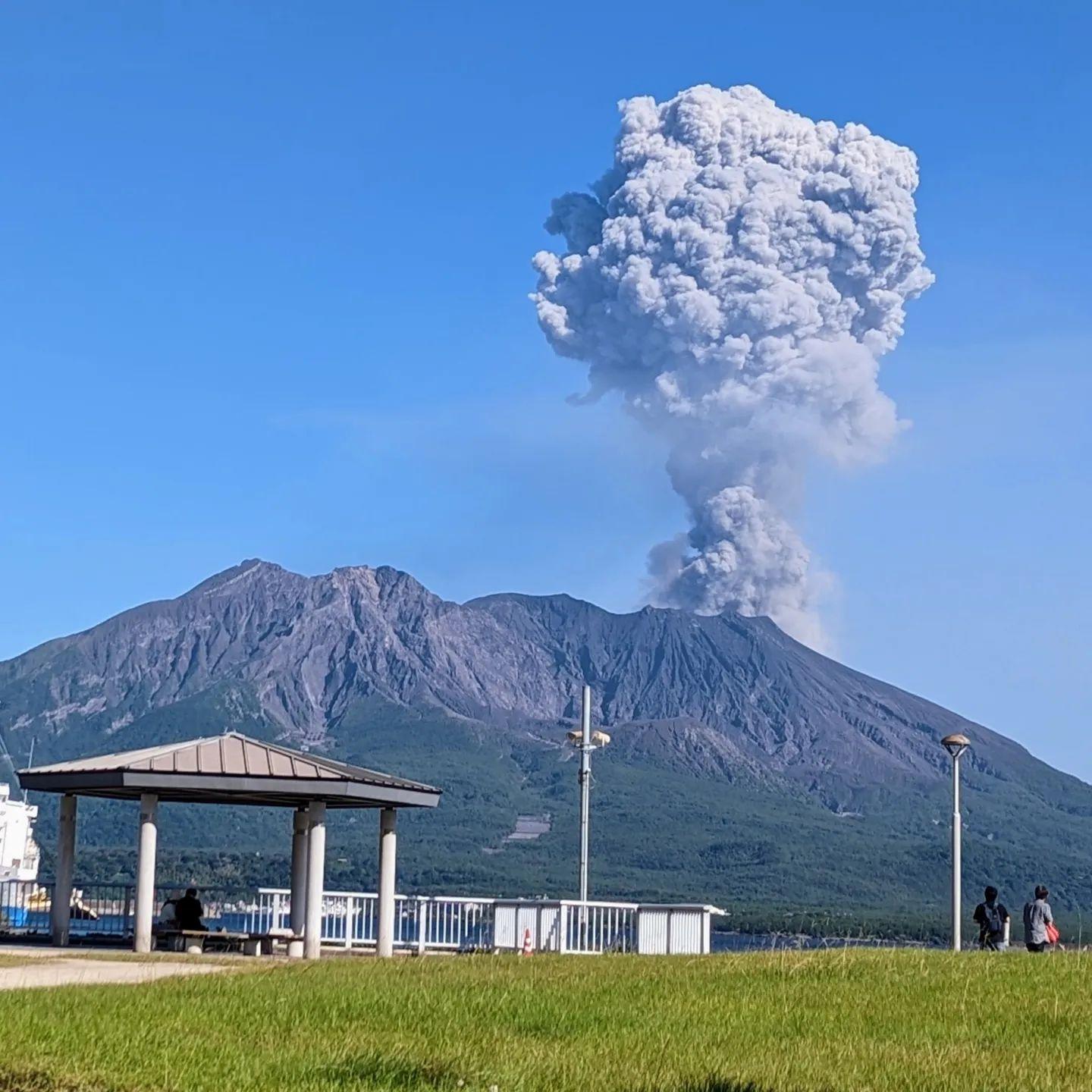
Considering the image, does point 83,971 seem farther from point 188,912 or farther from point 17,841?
Result: point 17,841

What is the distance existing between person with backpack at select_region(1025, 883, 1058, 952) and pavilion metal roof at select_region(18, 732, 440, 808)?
914 centimetres

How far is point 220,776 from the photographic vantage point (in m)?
26.1

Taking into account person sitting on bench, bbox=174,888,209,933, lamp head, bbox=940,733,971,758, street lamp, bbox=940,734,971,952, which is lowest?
person sitting on bench, bbox=174,888,209,933

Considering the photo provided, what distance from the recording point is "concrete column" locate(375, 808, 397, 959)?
1128 inches

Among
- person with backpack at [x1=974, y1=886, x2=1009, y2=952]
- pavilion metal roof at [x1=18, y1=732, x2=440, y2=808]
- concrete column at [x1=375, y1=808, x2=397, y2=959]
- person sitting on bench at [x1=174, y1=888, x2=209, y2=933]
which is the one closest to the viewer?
pavilion metal roof at [x1=18, y1=732, x2=440, y2=808]

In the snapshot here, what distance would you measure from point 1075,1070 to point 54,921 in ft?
61.1

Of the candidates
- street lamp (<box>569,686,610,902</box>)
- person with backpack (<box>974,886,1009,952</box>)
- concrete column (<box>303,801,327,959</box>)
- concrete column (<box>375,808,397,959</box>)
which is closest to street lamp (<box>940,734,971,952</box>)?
person with backpack (<box>974,886,1009,952</box>)

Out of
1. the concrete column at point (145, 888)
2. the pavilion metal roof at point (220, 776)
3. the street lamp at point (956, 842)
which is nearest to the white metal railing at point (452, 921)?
the pavilion metal roof at point (220, 776)

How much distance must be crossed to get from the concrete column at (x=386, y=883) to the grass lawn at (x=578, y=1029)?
7594mm

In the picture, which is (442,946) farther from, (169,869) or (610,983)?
(169,869)

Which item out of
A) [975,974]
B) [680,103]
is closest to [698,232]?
[680,103]

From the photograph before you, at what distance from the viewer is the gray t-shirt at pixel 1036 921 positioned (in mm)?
26719

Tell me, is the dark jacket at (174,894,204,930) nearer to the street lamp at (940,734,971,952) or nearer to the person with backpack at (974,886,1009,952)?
the street lamp at (940,734,971,952)

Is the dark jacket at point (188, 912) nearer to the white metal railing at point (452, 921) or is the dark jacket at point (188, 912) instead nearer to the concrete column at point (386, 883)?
the white metal railing at point (452, 921)
